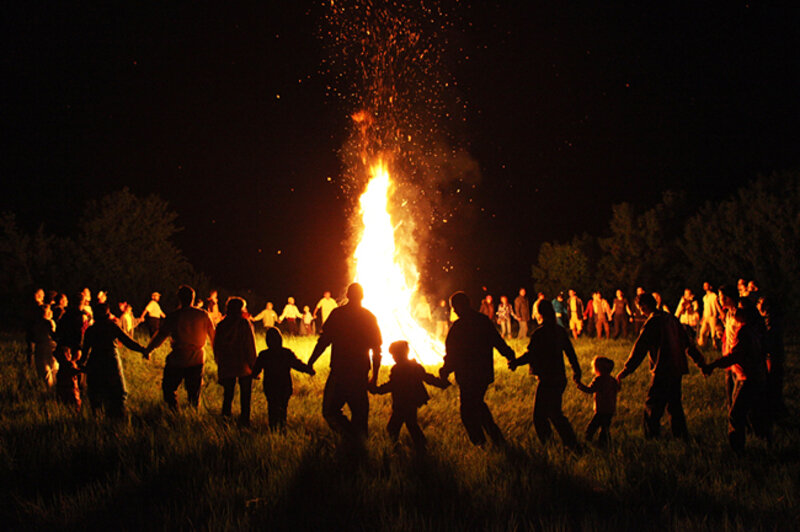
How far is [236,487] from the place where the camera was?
4895 millimetres

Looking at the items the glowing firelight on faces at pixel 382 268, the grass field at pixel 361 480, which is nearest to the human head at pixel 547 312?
the grass field at pixel 361 480

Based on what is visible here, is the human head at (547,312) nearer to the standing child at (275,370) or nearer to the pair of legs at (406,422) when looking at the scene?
the pair of legs at (406,422)

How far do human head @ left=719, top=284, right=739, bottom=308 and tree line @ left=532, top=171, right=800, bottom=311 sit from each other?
62.8 feet

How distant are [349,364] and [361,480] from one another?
4.98ft

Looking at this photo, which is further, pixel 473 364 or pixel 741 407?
pixel 473 364

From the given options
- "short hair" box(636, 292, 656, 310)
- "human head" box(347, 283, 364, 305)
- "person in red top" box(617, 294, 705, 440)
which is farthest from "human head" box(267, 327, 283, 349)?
"short hair" box(636, 292, 656, 310)

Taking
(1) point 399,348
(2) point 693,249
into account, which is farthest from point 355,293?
(2) point 693,249

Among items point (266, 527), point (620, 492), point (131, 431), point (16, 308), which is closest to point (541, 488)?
point (620, 492)

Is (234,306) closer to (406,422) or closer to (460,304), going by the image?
(406,422)

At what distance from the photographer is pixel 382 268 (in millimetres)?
15773

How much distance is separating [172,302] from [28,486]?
3408 centimetres

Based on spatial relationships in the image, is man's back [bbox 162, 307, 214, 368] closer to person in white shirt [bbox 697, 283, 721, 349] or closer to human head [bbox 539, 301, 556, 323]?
human head [bbox 539, 301, 556, 323]

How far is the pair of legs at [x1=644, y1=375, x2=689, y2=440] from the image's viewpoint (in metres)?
6.87

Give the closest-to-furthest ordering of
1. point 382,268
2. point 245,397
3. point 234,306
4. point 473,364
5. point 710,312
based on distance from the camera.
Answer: point 473,364 → point 245,397 → point 234,306 → point 382,268 → point 710,312
